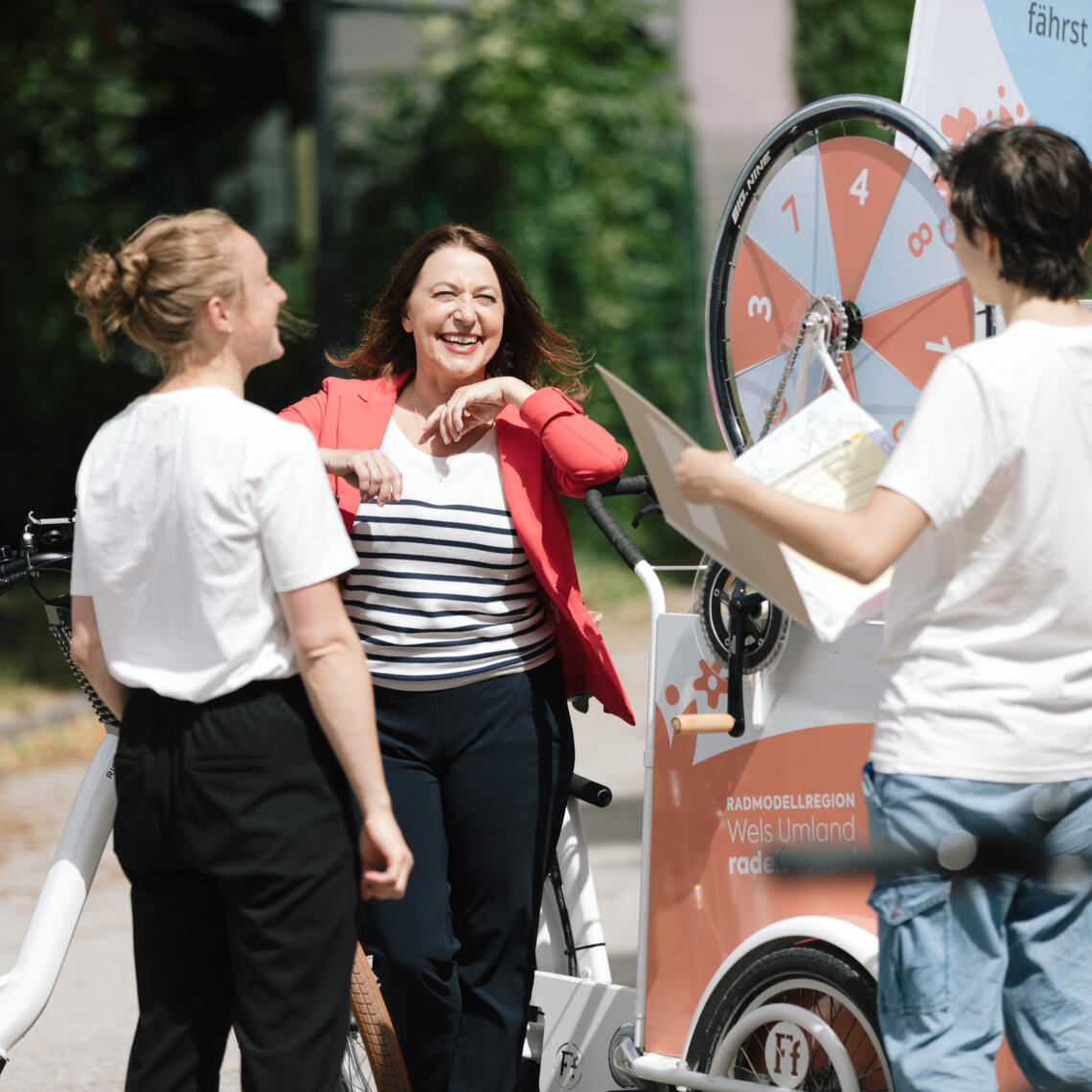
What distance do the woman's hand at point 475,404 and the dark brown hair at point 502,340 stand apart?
219 mm

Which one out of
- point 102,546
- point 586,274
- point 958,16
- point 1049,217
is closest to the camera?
point 1049,217

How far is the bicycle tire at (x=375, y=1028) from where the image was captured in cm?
294

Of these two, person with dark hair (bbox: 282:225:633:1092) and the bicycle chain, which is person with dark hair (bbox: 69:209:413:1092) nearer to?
person with dark hair (bbox: 282:225:633:1092)

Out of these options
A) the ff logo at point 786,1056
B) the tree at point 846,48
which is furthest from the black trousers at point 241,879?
the tree at point 846,48

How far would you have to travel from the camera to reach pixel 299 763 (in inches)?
87.7

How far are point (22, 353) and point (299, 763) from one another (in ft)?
36.4

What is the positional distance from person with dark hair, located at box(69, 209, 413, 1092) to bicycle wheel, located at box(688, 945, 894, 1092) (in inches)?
31.3

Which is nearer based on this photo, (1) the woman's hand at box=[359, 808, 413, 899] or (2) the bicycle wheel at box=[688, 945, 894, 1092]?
(1) the woman's hand at box=[359, 808, 413, 899]

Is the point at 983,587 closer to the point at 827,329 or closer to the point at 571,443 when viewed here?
the point at 827,329

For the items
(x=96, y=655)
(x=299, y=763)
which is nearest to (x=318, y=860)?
(x=299, y=763)

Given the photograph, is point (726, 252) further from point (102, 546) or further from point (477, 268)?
point (102, 546)

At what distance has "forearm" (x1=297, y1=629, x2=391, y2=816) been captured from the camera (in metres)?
2.19

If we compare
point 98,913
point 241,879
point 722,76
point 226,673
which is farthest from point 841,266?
point 722,76

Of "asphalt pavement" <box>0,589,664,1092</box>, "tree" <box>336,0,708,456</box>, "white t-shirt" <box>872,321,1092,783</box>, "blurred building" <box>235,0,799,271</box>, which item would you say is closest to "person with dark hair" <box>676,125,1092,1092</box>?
"white t-shirt" <box>872,321,1092,783</box>
